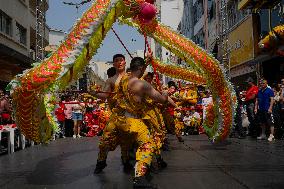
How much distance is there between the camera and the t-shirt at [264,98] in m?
12.2

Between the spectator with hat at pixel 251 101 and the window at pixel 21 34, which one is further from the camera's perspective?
the window at pixel 21 34

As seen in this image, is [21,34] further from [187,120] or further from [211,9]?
[211,9]

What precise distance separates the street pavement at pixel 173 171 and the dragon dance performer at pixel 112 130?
210mm

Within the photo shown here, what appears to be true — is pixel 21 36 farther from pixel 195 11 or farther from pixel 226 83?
pixel 195 11

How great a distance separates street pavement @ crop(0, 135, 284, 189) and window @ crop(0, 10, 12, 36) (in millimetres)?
13028

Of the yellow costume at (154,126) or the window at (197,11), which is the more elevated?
the window at (197,11)

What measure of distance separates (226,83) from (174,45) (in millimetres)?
1264

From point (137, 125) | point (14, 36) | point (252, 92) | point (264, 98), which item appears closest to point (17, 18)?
point (14, 36)

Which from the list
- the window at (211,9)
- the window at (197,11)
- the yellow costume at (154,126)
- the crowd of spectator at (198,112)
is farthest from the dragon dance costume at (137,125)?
the window at (197,11)

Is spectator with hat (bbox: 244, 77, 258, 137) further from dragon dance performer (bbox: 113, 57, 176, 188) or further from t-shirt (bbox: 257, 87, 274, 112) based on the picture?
dragon dance performer (bbox: 113, 57, 176, 188)

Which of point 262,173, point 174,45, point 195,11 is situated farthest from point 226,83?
point 195,11

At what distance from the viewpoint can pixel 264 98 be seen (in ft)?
40.4

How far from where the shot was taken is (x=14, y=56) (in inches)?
774

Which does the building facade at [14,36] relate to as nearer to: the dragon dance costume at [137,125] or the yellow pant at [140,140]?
the dragon dance costume at [137,125]
